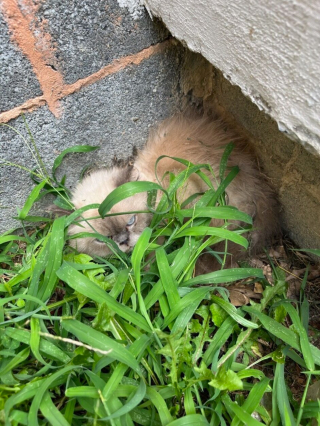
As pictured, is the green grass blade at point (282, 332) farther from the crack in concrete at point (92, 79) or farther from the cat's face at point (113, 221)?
the crack in concrete at point (92, 79)

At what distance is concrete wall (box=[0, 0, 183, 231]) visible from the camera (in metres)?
1.40

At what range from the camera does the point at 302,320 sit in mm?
1518

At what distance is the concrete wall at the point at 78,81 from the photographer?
1404mm

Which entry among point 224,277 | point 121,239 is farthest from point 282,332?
point 121,239

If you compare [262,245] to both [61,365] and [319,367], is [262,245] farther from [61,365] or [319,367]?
[61,365]

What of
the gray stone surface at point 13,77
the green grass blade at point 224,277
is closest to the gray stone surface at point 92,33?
the gray stone surface at point 13,77

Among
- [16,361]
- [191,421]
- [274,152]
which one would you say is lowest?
[16,361]

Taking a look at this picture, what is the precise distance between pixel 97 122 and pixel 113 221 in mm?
523

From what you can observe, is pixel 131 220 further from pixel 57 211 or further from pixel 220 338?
pixel 220 338

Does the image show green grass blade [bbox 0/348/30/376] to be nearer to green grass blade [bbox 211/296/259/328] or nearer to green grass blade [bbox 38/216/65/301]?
green grass blade [bbox 38/216/65/301]

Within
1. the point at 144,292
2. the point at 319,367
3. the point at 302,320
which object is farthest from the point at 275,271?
the point at 144,292

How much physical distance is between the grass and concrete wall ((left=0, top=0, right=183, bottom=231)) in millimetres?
350

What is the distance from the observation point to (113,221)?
1811 mm

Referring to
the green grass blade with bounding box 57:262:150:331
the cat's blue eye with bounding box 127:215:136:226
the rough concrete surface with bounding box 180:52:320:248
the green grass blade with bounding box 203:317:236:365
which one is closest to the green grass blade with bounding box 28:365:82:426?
the green grass blade with bounding box 57:262:150:331
